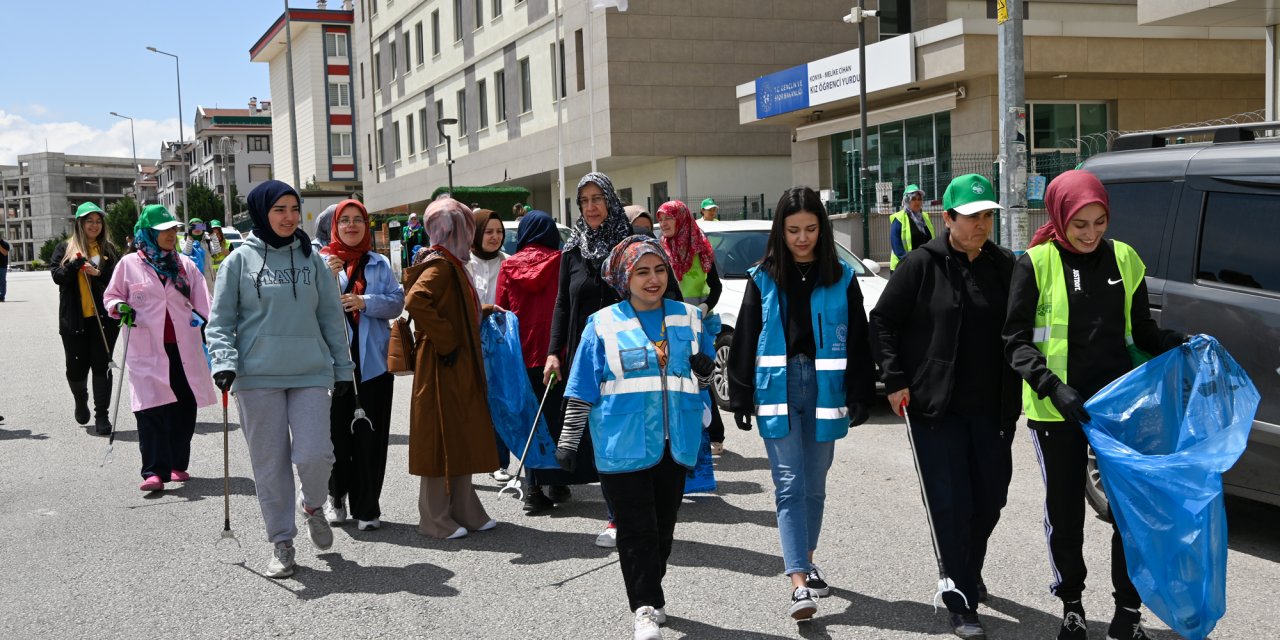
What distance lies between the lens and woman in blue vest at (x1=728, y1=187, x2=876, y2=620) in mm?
4848

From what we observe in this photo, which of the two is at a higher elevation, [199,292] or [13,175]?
[13,175]

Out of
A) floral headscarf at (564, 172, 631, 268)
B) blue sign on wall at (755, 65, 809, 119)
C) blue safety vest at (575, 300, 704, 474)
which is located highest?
blue sign on wall at (755, 65, 809, 119)

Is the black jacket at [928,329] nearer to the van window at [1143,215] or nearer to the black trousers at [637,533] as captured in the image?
the black trousers at [637,533]

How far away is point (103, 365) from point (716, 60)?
30431 millimetres

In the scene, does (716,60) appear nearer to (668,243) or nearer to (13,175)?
(668,243)

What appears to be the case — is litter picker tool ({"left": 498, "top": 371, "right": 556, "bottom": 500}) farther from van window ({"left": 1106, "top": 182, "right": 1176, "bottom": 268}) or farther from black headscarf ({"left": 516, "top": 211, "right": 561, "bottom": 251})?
van window ({"left": 1106, "top": 182, "right": 1176, "bottom": 268})

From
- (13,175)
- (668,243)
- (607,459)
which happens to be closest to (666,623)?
(607,459)

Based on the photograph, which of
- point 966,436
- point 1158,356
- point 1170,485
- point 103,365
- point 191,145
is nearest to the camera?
point 1170,485

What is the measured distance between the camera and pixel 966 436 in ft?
15.4

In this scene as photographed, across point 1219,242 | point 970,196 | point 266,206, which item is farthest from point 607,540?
point 1219,242

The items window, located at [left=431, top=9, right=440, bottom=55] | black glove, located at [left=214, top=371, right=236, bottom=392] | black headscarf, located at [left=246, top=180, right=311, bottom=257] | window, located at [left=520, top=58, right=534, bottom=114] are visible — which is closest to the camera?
black glove, located at [left=214, top=371, right=236, bottom=392]


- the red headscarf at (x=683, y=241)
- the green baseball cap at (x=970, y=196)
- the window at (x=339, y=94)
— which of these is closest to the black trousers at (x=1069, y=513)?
the green baseball cap at (x=970, y=196)

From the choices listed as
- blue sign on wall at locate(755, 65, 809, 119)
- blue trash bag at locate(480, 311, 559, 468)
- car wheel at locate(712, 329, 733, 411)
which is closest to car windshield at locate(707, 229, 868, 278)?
car wheel at locate(712, 329, 733, 411)

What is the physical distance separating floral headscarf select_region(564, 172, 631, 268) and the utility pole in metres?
7.25
